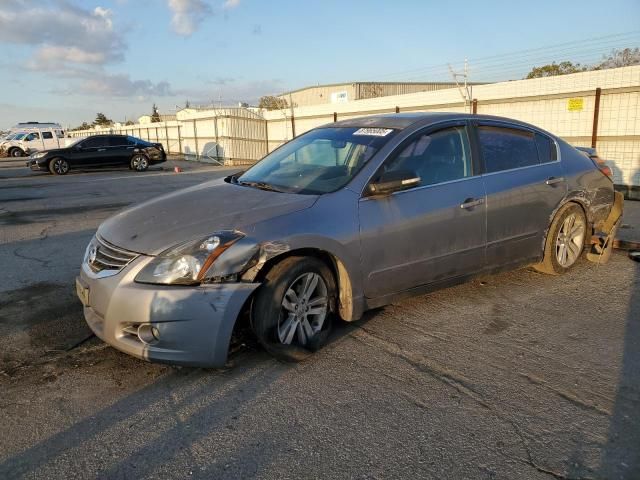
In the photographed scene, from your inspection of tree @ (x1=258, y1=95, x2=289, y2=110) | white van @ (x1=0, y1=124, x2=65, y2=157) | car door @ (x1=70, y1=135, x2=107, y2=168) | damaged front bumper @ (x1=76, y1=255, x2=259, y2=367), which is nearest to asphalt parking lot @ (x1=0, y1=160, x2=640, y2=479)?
damaged front bumper @ (x1=76, y1=255, x2=259, y2=367)

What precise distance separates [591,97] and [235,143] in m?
17.4

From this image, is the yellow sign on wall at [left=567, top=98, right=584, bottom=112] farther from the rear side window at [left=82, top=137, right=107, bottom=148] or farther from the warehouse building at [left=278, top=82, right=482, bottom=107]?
the warehouse building at [left=278, top=82, right=482, bottom=107]

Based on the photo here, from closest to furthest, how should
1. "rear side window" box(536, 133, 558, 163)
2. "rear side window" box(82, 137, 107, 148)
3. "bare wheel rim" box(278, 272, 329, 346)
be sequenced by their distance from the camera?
1. "bare wheel rim" box(278, 272, 329, 346)
2. "rear side window" box(536, 133, 558, 163)
3. "rear side window" box(82, 137, 107, 148)

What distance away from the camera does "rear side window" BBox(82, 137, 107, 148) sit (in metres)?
20.1

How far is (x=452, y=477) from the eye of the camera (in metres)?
2.35

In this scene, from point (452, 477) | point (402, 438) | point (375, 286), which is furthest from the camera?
point (375, 286)

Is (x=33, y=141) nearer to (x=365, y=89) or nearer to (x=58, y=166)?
(x=58, y=166)

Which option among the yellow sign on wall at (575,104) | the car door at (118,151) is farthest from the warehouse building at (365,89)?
the yellow sign on wall at (575,104)

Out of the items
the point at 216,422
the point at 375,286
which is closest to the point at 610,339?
the point at 375,286

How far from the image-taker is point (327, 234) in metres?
3.53

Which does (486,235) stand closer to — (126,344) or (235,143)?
(126,344)

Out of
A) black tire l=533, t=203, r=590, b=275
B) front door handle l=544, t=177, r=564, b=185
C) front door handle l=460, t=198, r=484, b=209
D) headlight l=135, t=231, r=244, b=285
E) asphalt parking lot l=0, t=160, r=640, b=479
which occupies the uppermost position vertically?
front door handle l=544, t=177, r=564, b=185

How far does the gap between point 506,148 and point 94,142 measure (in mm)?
18989

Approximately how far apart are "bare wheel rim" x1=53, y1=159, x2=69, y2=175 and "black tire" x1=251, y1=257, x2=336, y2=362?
61.4ft
